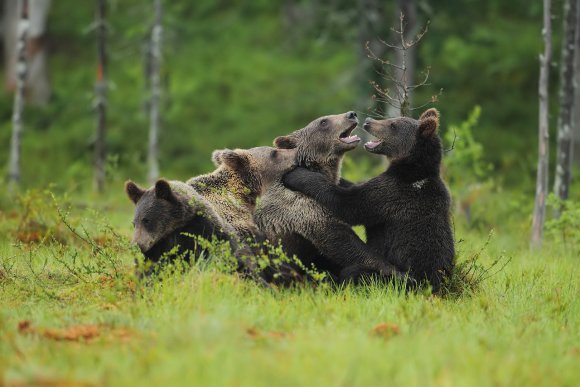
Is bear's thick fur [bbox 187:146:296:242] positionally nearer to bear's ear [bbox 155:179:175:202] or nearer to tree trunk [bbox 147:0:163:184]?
bear's ear [bbox 155:179:175:202]

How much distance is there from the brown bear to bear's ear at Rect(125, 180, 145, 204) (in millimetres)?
1242

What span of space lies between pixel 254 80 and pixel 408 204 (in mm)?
19415

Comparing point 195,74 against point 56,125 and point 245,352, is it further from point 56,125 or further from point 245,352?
point 245,352

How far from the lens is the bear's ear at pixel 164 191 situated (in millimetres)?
7501

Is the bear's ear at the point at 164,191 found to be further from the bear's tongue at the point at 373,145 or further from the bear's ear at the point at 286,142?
the bear's tongue at the point at 373,145

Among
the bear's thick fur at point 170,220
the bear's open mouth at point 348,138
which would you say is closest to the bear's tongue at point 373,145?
the bear's open mouth at point 348,138

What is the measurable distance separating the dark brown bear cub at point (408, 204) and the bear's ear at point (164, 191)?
1.43 m

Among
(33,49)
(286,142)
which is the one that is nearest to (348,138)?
(286,142)

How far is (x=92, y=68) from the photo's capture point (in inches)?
1048

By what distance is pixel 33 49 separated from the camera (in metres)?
23.6

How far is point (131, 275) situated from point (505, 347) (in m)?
3.05

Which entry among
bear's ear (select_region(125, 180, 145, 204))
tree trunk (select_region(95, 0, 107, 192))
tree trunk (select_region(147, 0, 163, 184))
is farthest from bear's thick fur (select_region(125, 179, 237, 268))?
tree trunk (select_region(95, 0, 107, 192))

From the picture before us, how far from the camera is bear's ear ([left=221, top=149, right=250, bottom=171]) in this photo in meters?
8.73

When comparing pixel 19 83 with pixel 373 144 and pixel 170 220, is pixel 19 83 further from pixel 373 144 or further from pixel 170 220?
pixel 373 144
